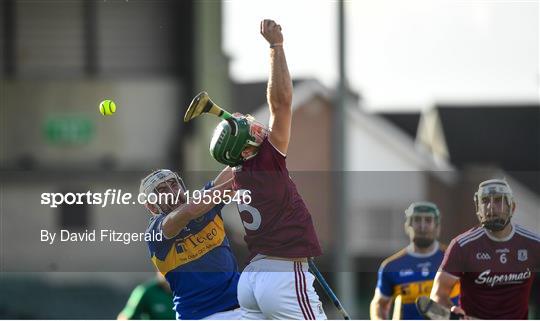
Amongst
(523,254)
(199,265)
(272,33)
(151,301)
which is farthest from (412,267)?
(151,301)

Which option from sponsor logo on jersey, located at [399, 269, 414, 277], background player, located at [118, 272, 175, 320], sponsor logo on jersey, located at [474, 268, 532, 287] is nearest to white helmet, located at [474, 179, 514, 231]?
sponsor logo on jersey, located at [474, 268, 532, 287]

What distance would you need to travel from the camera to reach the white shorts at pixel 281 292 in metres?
8.22

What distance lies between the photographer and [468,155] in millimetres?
16453

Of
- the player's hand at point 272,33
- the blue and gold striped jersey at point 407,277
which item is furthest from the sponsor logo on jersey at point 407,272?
the player's hand at point 272,33

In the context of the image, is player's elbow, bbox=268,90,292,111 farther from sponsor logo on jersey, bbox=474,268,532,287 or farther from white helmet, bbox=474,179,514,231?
sponsor logo on jersey, bbox=474,268,532,287

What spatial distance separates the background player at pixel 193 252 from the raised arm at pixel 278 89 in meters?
0.49

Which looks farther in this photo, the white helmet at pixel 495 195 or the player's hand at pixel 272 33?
the white helmet at pixel 495 195

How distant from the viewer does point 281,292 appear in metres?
8.23

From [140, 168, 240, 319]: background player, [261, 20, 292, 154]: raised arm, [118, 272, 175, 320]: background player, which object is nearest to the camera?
[261, 20, 292, 154]: raised arm

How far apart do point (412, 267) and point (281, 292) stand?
151 centimetres

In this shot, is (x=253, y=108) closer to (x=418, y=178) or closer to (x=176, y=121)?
(x=418, y=178)

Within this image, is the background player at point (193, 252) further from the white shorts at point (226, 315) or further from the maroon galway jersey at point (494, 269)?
the maroon galway jersey at point (494, 269)

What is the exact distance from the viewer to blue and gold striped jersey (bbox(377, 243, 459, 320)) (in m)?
9.35
